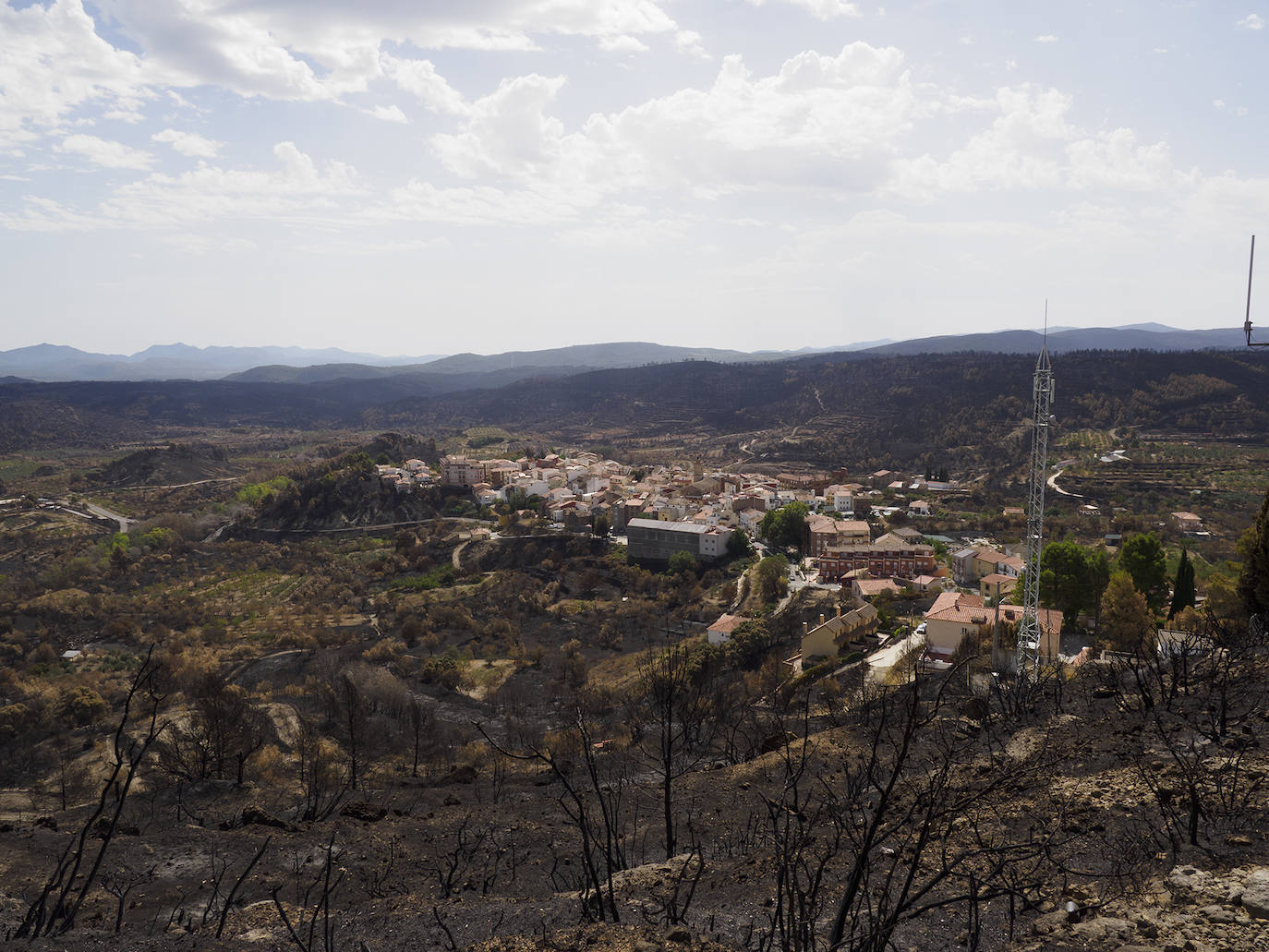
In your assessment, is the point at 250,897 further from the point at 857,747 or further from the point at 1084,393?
the point at 1084,393

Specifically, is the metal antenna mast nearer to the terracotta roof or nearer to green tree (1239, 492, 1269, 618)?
the terracotta roof

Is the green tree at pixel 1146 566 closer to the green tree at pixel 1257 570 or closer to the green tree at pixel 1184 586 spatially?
the green tree at pixel 1184 586

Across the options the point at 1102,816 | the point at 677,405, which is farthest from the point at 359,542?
the point at 677,405

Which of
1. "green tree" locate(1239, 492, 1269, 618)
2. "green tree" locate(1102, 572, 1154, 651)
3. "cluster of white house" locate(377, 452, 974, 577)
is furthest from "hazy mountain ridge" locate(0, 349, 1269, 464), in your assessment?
Answer: "green tree" locate(1239, 492, 1269, 618)

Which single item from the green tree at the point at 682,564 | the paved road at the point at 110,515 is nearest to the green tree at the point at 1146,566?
the green tree at the point at 682,564

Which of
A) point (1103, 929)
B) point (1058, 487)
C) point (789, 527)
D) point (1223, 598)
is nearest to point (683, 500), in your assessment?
point (789, 527)

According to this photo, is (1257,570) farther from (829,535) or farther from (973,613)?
(829,535)

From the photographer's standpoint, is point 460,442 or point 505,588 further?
point 460,442
